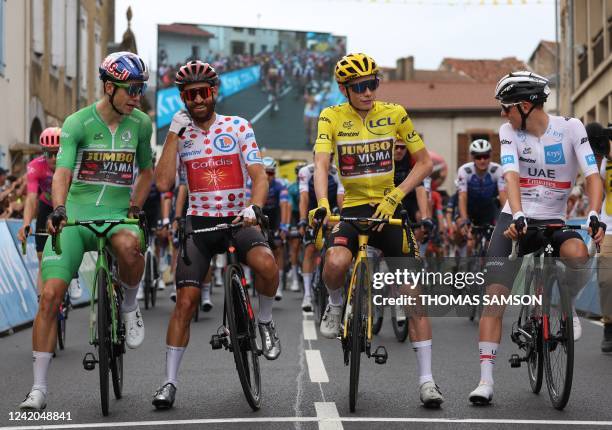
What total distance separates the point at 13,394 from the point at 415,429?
123 inches

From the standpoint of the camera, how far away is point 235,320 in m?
7.44

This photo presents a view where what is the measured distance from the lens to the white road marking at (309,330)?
12.6 meters

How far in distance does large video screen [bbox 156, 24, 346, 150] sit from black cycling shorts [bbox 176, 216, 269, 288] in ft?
209

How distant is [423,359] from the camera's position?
7.66m

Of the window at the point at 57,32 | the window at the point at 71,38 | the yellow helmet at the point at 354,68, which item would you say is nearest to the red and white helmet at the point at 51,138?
the yellow helmet at the point at 354,68

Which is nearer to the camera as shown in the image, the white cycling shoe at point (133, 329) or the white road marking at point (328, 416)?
the white road marking at point (328, 416)

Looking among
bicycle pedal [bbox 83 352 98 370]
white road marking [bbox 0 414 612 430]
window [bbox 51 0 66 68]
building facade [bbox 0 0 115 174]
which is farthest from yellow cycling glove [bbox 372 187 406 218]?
window [bbox 51 0 66 68]

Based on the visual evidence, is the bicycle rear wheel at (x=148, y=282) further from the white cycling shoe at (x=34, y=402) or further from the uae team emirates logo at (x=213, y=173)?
the white cycling shoe at (x=34, y=402)

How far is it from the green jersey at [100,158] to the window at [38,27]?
84.5 feet

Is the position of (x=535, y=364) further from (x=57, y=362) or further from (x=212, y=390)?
(x=57, y=362)

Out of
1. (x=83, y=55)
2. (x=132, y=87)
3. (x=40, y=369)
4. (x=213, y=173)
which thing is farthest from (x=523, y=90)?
(x=83, y=55)

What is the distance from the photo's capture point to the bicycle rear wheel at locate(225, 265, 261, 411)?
725 cm

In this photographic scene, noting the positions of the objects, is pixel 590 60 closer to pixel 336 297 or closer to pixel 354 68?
pixel 354 68

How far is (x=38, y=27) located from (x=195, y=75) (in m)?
26.8
